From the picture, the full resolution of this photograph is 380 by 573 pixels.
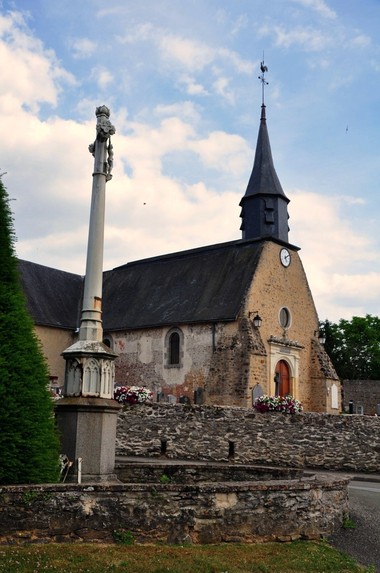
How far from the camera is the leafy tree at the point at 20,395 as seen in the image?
6930 mm

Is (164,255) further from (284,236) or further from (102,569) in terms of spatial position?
(102,569)

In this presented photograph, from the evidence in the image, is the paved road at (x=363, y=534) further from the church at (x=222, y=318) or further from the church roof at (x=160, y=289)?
the church roof at (x=160, y=289)

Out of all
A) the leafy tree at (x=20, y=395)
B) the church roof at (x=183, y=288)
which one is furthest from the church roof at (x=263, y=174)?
the leafy tree at (x=20, y=395)

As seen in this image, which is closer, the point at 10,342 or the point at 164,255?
the point at 10,342

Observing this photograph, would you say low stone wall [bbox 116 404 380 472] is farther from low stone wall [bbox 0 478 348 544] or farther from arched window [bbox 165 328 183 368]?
arched window [bbox 165 328 183 368]

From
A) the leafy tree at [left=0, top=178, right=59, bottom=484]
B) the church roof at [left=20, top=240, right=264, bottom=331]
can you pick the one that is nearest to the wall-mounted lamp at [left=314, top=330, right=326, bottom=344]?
the church roof at [left=20, top=240, right=264, bottom=331]

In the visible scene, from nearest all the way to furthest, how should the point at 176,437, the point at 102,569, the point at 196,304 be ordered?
the point at 102,569
the point at 176,437
the point at 196,304

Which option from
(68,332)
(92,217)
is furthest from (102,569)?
(68,332)

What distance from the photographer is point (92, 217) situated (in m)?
11.0

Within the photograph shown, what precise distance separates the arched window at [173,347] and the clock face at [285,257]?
6.13 metres

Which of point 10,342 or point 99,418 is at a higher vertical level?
point 10,342

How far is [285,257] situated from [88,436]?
20967 mm

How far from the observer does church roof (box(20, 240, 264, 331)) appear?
27234mm

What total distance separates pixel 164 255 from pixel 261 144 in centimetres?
800
